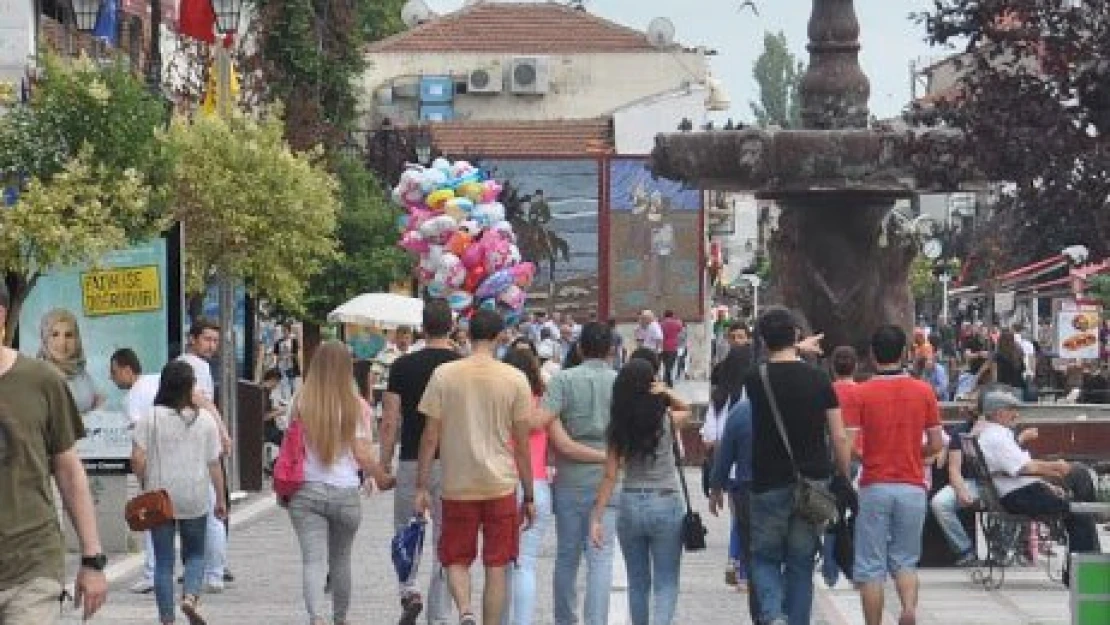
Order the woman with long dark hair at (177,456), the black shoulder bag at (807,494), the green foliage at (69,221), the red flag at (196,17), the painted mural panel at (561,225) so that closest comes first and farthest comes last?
the black shoulder bag at (807,494), the woman with long dark hair at (177,456), the green foliage at (69,221), the red flag at (196,17), the painted mural panel at (561,225)

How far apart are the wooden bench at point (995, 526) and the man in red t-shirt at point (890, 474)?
149 inches

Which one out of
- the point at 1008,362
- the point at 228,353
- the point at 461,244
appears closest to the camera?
the point at 228,353

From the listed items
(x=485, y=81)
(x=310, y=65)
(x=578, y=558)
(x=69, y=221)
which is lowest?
(x=578, y=558)

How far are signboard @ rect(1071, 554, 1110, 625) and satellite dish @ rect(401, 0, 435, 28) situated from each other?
310 ft

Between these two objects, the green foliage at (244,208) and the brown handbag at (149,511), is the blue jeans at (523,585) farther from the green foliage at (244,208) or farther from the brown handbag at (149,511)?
the green foliage at (244,208)

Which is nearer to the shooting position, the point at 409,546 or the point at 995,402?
the point at 409,546

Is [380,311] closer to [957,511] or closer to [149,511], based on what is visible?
[957,511]

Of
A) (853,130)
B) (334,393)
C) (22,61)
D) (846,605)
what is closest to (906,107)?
(853,130)

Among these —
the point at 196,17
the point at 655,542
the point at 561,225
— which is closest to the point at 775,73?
the point at 561,225

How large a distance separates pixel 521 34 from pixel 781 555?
89132 millimetres

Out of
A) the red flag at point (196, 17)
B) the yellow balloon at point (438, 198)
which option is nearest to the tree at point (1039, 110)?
the red flag at point (196, 17)

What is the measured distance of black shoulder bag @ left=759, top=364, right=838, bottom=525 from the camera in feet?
47.6

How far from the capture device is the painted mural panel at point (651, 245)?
3278 inches

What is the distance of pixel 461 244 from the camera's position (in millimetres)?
43000
